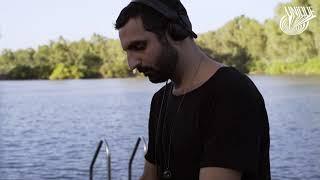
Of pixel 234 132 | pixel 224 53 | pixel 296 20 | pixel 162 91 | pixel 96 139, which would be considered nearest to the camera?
pixel 234 132

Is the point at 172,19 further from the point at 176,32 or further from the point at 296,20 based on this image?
the point at 296,20

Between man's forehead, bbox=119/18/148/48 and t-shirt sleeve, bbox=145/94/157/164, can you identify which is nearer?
man's forehead, bbox=119/18/148/48

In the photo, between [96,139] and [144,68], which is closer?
[144,68]

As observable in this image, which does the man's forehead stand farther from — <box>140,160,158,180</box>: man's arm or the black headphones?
<box>140,160,158,180</box>: man's arm

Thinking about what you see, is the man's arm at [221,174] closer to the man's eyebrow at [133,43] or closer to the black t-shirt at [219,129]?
the black t-shirt at [219,129]

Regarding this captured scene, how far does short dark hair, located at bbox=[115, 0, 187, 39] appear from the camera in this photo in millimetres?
1600

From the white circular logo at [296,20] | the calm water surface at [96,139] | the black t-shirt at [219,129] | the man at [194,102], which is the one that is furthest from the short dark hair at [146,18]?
the white circular logo at [296,20]

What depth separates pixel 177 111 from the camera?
1.68 meters

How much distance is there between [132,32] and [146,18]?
49 mm

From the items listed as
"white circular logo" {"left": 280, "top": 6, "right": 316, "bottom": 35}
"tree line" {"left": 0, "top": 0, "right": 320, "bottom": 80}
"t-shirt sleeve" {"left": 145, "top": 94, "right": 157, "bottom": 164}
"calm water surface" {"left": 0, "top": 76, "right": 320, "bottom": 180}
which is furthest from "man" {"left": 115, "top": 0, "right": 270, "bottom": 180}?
"white circular logo" {"left": 280, "top": 6, "right": 316, "bottom": 35}

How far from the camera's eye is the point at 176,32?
5.32 ft

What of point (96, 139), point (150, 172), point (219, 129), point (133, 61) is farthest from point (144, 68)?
point (96, 139)

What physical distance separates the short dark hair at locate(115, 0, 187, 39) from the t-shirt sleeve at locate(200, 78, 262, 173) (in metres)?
0.22

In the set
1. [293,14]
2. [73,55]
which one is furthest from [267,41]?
[73,55]
